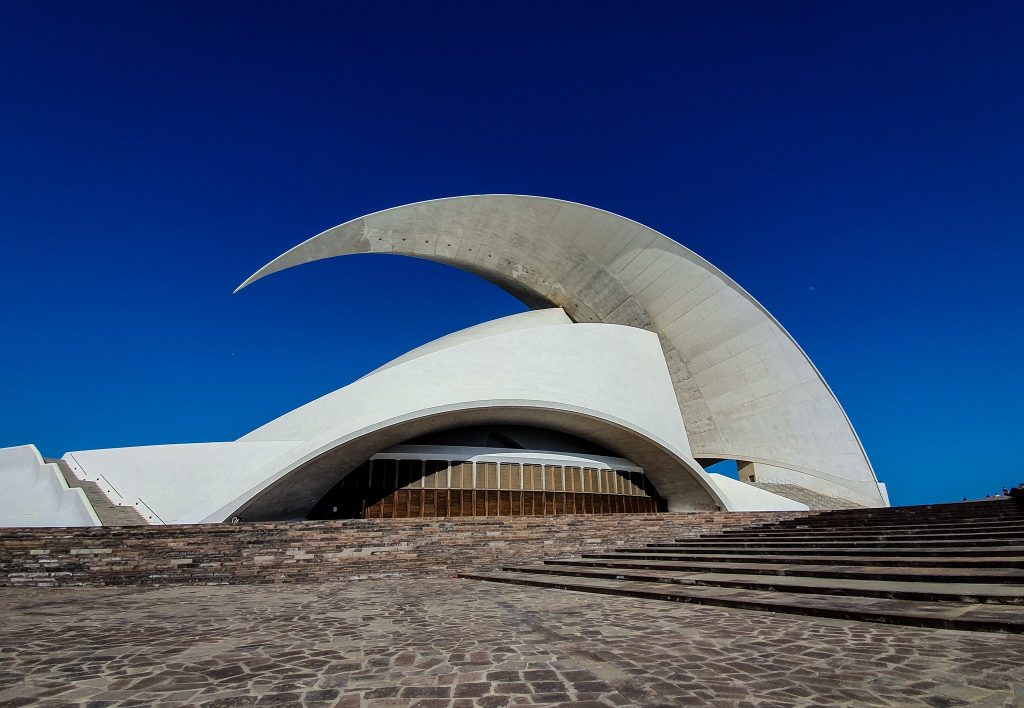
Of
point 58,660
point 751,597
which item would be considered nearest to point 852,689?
point 751,597

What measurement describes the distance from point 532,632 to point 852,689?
2.17 metres

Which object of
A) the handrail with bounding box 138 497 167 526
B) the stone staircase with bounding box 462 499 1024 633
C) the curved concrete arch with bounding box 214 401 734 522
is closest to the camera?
the stone staircase with bounding box 462 499 1024 633

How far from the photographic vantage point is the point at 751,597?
499cm

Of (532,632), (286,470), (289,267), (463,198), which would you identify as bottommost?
(532,632)

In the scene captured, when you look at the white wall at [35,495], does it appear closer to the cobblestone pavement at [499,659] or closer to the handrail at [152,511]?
the handrail at [152,511]

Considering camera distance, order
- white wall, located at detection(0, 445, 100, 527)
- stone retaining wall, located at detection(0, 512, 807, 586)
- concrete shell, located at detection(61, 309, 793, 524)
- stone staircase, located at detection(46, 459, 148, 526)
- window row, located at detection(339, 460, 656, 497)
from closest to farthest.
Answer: stone retaining wall, located at detection(0, 512, 807, 586) < stone staircase, located at detection(46, 459, 148, 526) < white wall, located at detection(0, 445, 100, 527) < concrete shell, located at detection(61, 309, 793, 524) < window row, located at detection(339, 460, 656, 497)

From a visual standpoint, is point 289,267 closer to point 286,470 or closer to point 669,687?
point 286,470

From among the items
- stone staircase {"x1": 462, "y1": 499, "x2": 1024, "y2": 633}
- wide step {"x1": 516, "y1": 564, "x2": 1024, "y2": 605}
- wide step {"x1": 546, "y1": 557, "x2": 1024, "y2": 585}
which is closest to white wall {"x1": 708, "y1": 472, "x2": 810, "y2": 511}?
stone staircase {"x1": 462, "y1": 499, "x2": 1024, "y2": 633}

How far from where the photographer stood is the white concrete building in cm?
1342

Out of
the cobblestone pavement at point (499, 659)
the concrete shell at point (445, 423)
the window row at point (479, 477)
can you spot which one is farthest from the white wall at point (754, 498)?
the cobblestone pavement at point (499, 659)

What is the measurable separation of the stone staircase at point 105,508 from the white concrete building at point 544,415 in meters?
0.10

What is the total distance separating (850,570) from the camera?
5543 mm

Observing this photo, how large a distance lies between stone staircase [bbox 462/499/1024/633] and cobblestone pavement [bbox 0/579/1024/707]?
363mm

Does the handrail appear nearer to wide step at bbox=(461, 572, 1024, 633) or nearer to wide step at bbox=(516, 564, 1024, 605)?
wide step at bbox=(516, 564, 1024, 605)
